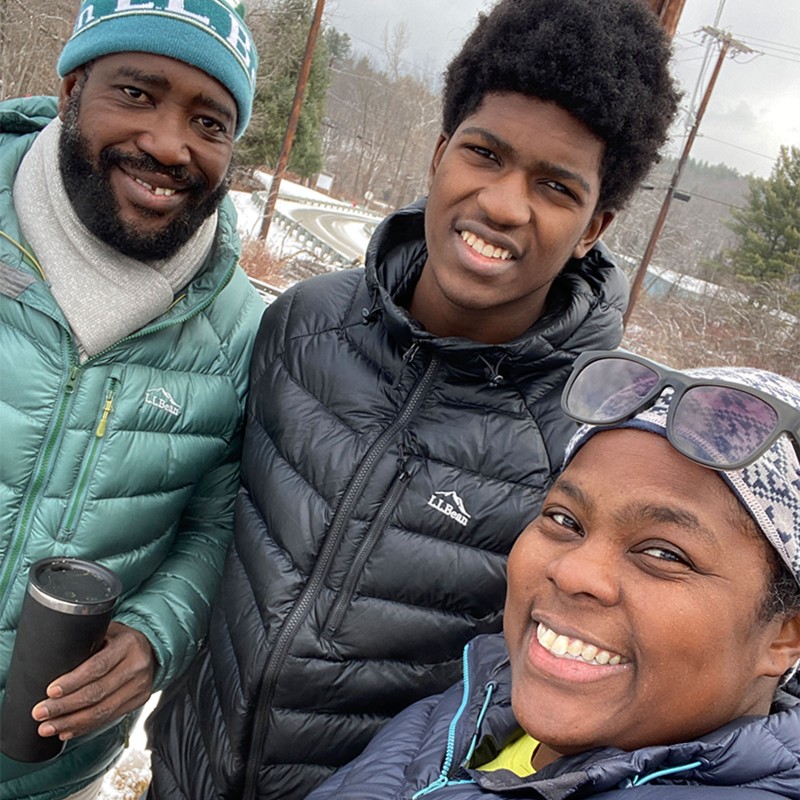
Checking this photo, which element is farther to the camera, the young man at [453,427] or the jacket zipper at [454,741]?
the young man at [453,427]

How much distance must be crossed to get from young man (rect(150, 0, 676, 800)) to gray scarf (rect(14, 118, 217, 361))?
53cm

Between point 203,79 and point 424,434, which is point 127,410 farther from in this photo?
point 203,79

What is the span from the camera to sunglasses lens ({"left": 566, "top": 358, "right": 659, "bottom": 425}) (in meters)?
1.39

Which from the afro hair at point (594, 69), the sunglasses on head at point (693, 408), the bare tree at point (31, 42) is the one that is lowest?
the sunglasses on head at point (693, 408)

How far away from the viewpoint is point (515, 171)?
71.7 inches

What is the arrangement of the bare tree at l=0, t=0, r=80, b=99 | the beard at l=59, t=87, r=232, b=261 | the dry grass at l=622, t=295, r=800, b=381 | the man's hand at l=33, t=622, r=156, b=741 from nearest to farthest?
the man's hand at l=33, t=622, r=156, b=741
the beard at l=59, t=87, r=232, b=261
the bare tree at l=0, t=0, r=80, b=99
the dry grass at l=622, t=295, r=800, b=381

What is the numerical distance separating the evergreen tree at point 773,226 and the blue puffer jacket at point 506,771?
2827 centimetres

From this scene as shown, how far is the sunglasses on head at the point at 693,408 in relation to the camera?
4.02ft

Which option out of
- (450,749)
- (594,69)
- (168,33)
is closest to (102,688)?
(450,749)

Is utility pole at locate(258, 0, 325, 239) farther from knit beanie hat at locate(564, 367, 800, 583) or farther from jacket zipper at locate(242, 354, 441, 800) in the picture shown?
knit beanie hat at locate(564, 367, 800, 583)

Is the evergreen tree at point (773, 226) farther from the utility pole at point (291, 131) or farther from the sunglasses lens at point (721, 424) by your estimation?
the sunglasses lens at point (721, 424)

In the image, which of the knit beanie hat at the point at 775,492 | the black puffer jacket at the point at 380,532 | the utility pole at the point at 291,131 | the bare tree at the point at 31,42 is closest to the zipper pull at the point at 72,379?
the black puffer jacket at the point at 380,532

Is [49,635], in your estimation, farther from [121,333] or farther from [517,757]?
[517,757]

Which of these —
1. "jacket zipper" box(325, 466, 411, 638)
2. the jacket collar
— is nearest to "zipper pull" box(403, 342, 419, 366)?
"jacket zipper" box(325, 466, 411, 638)
